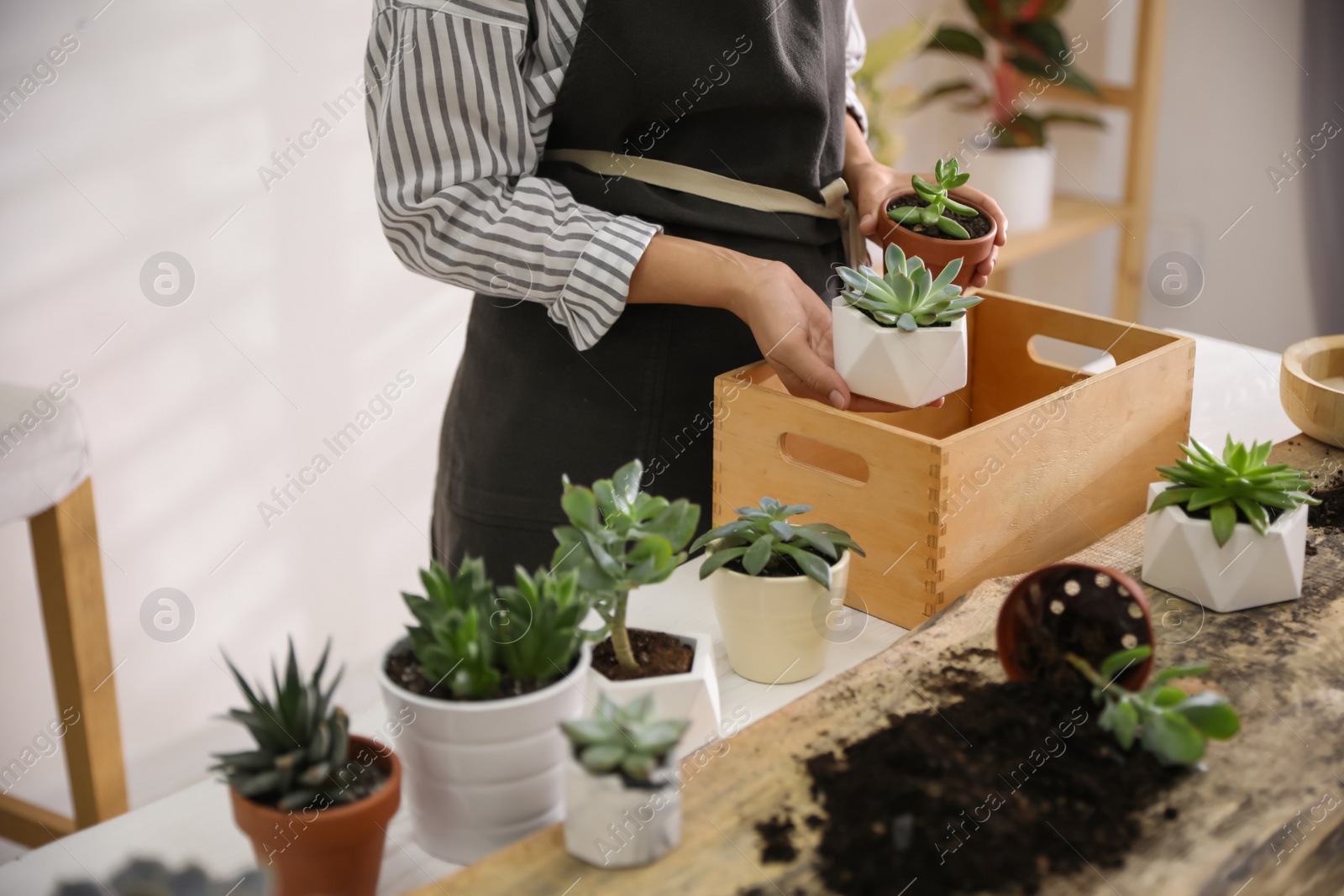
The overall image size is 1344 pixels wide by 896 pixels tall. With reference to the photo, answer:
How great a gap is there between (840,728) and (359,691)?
1871mm

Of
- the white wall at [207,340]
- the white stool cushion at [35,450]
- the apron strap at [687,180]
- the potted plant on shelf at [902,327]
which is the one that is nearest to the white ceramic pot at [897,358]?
the potted plant on shelf at [902,327]

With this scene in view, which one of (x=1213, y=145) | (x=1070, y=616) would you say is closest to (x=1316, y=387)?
(x=1070, y=616)

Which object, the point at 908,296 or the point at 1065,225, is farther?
the point at 1065,225

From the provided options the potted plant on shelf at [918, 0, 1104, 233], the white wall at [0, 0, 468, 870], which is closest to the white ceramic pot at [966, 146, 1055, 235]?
the potted plant on shelf at [918, 0, 1104, 233]

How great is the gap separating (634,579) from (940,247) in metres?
0.56

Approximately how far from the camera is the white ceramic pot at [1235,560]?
0.91 m

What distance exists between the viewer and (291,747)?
0.62m

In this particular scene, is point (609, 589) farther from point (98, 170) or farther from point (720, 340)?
point (98, 170)

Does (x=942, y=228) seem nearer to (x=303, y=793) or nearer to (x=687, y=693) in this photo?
(x=687, y=693)

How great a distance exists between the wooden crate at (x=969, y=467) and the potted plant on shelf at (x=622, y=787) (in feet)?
1.23

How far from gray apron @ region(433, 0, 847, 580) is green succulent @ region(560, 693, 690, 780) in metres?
0.64

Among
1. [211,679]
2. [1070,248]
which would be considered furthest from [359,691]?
[1070,248]

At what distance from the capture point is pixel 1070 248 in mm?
3545

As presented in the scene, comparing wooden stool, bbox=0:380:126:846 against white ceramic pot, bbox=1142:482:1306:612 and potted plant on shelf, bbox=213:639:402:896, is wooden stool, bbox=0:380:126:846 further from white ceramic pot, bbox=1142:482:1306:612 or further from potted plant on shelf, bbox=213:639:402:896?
white ceramic pot, bbox=1142:482:1306:612
